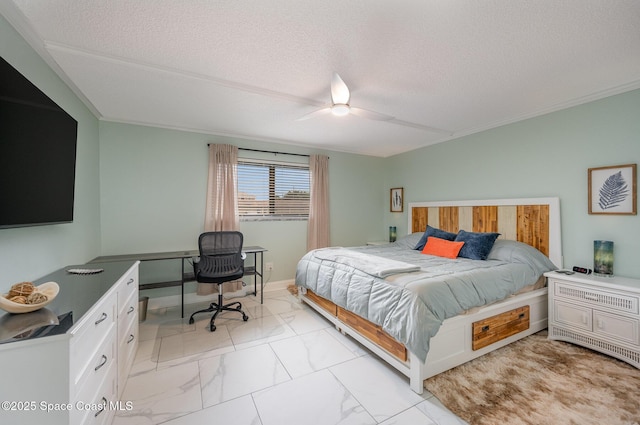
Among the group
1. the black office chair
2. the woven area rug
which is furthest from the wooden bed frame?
the black office chair

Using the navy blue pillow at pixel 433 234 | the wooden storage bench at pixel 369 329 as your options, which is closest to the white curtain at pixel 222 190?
the wooden storage bench at pixel 369 329

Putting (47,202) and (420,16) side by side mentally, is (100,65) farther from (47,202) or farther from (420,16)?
(420,16)

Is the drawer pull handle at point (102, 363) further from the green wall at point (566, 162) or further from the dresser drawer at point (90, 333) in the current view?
the green wall at point (566, 162)

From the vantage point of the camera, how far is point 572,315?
246cm

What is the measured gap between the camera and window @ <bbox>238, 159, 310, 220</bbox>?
4027mm

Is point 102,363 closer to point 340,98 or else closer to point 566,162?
point 340,98

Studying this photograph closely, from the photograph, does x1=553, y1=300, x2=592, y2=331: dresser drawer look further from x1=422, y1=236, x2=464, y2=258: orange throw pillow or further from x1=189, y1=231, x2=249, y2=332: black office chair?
x1=189, y1=231, x2=249, y2=332: black office chair

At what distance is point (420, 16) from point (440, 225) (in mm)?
3303

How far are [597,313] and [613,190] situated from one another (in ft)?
3.97

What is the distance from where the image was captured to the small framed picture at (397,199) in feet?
16.4

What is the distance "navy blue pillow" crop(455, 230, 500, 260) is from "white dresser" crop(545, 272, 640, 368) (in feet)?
1.95

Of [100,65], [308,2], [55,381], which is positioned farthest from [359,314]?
[100,65]

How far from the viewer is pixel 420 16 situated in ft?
5.02

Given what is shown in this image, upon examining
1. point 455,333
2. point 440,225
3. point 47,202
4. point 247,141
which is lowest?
point 455,333
